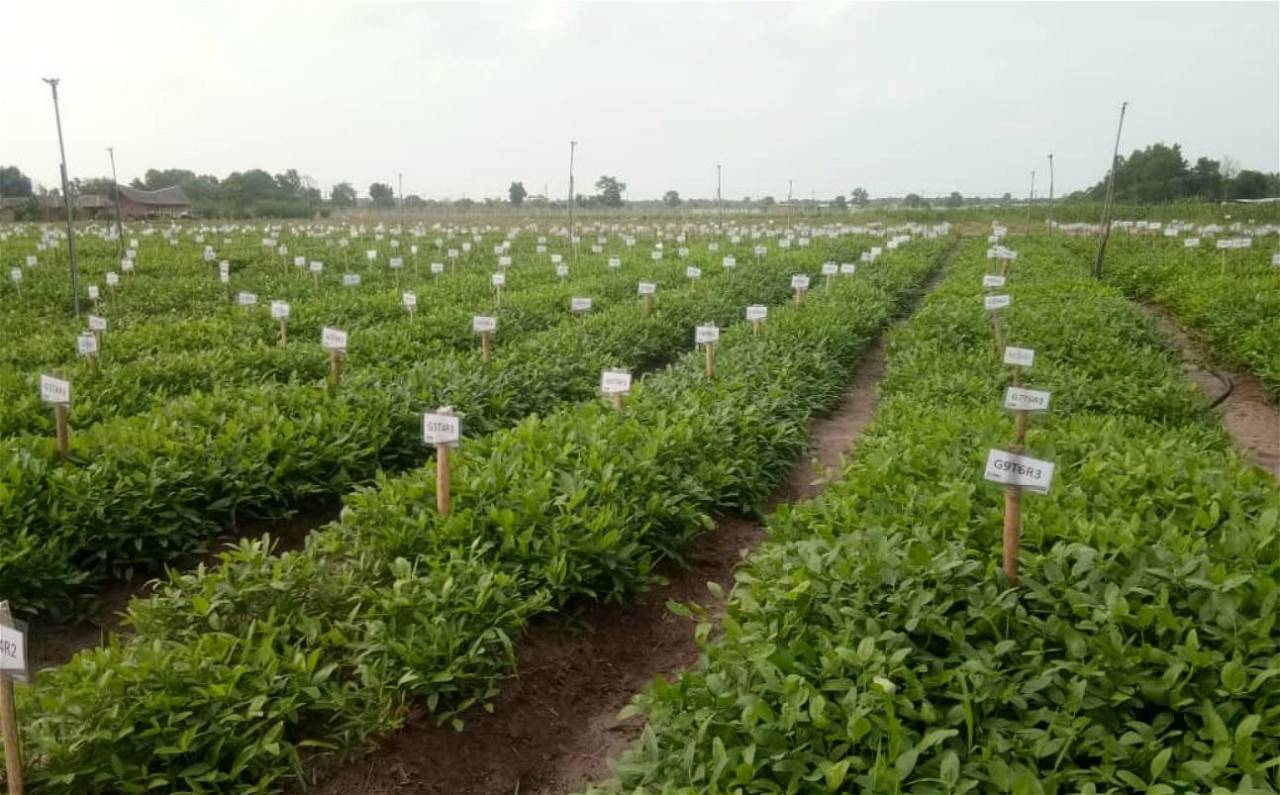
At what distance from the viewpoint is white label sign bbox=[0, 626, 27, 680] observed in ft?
7.71

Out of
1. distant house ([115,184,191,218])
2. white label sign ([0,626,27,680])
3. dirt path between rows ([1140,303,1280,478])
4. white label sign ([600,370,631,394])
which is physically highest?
distant house ([115,184,191,218])

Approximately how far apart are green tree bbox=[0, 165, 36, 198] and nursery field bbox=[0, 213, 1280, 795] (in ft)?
167

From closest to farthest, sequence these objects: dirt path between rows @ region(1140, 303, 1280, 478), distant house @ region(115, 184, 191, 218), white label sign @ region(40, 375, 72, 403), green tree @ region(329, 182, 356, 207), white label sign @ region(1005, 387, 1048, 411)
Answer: white label sign @ region(1005, 387, 1048, 411) → white label sign @ region(40, 375, 72, 403) → dirt path between rows @ region(1140, 303, 1280, 478) → distant house @ region(115, 184, 191, 218) → green tree @ region(329, 182, 356, 207)

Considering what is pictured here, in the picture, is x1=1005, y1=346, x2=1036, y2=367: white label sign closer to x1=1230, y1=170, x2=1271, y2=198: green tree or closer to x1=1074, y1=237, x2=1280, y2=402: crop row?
x1=1074, y1=237, x2=1280, y2=402: crop row

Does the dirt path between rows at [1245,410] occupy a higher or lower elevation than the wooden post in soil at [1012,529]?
lower

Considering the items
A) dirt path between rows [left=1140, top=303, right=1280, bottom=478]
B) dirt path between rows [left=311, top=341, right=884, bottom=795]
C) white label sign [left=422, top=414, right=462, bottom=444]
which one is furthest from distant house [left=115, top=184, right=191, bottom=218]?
dirt path between rows [left=311, top=341, right=884, bottom=795]

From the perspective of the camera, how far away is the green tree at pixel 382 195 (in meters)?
58.6

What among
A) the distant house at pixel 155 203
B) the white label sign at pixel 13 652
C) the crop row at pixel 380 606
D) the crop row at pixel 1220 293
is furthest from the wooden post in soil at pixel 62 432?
the distant house at pixel 155 203

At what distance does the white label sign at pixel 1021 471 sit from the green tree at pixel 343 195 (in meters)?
65.4

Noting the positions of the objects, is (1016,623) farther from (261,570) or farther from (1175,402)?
(1175,402)

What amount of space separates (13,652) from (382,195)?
63056 mm

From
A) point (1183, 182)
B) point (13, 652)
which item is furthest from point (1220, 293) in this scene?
point (1183, 182)

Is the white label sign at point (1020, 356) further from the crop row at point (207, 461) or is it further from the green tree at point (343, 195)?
the green tree at point (343, 195)

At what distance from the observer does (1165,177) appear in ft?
151
